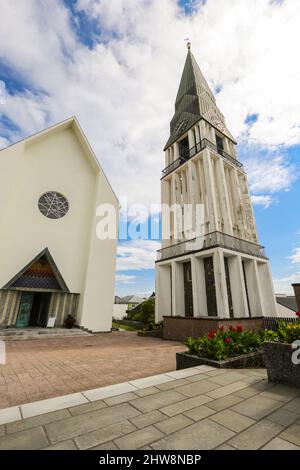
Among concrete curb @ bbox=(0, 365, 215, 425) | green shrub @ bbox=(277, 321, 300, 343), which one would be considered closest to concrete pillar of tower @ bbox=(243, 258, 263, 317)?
green shrub @ bbox=(277, 321, 300, 343)

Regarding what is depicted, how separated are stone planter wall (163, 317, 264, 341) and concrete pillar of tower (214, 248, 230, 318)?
0.87 meters

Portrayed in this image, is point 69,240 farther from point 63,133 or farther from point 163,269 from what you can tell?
point 63,133

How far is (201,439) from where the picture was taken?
2.17 metres

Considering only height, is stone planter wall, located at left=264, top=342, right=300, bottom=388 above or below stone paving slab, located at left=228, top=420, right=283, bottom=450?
above

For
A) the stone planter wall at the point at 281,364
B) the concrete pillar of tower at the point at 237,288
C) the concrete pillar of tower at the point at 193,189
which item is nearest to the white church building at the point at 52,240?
the concrete pillar of tower at the point at 193,189

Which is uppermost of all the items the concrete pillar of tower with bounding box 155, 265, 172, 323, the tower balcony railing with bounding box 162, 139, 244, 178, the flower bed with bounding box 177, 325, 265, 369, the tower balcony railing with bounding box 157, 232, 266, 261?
the tower balcony railing with bounding box 162, 139, 244, 178

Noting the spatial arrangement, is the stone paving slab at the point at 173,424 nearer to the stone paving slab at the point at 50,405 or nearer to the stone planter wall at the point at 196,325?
the stone paving slab at the point at 50,405

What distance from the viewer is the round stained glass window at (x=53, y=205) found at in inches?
668

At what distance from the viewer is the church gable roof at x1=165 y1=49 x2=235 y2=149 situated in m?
21.0

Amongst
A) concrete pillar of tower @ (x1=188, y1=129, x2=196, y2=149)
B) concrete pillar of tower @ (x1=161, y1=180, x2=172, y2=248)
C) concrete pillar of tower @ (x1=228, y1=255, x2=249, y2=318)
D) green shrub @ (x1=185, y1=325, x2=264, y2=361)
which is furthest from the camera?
concrete pillar of tower @ (x1=188, y1=129, x2=196, y2=149)

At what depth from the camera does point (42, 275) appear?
15469 mm

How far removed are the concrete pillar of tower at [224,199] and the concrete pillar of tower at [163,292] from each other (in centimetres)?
584

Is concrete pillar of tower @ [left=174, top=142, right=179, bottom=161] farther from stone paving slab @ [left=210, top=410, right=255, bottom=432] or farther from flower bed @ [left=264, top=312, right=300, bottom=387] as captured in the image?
A: stone paving slab @ [left=210, top=410, right=255, bottom=432]

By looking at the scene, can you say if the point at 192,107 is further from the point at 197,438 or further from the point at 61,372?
the point at 197,438
